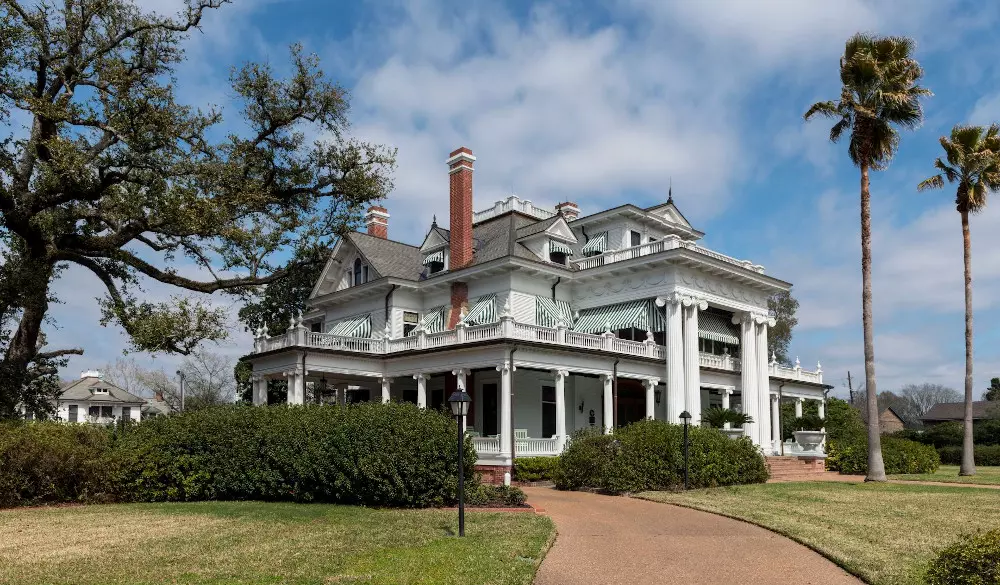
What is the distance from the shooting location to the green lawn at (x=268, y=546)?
395 inches

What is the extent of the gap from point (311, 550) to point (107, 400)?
8015 cm

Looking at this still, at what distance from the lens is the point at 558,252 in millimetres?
35594

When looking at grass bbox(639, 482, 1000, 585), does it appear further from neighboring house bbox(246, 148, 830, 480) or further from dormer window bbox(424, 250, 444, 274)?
dormer window bbox(424, 250, 444, 274)

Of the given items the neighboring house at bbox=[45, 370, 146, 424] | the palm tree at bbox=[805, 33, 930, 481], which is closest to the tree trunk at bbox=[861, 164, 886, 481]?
the palm tree at bbox=[805, 33, 930, 481]

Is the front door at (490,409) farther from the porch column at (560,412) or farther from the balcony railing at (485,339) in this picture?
the porch column at (560,412)

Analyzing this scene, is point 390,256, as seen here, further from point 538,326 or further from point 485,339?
point 538,326

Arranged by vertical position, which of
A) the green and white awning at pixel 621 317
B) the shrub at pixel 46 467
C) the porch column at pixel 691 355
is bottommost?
the shrub at pixel 46 467

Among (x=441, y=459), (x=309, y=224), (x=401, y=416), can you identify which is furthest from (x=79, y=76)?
(x=441, y=459)

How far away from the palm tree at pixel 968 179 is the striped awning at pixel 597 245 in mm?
13366

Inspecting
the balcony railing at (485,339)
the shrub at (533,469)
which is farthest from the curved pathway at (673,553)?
the balcony railing at (485,339)

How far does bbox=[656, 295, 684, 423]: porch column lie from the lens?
104 ft

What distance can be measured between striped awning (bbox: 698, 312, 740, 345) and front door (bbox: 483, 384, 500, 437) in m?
9.42

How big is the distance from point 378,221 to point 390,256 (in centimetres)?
596

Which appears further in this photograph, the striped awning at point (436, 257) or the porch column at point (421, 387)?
the striped awning at point (436, 257)
